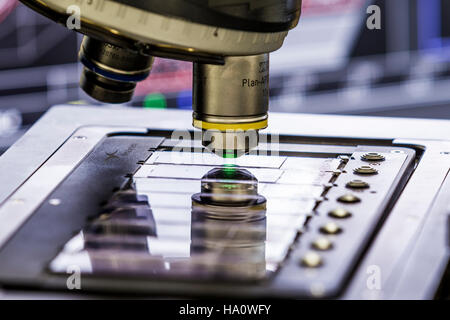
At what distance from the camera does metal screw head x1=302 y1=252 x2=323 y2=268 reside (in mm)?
643

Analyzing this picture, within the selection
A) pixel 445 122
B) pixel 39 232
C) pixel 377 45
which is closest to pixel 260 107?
pixel 39 232

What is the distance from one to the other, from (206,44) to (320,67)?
1.36 metres

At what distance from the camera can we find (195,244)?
0.69 meters

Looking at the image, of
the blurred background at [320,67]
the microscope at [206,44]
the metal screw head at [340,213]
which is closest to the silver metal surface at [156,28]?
the microscope at [206,44]

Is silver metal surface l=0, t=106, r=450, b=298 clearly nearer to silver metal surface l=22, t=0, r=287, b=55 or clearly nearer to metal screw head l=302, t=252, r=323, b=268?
metal screw head l=302, t=252, r=323, b=268

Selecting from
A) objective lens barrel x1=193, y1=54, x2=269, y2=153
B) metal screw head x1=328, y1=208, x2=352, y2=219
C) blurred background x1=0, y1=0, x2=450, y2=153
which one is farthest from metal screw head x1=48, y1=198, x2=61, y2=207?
blurred background x1=0, y1=0, x2=450, y2=153

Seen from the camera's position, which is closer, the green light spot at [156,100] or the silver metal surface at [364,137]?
the silver metal surface at [364,137]

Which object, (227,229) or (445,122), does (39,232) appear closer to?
(227,229)

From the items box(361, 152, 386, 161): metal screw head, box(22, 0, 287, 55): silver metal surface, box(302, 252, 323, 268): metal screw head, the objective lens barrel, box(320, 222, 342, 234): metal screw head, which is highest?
box(22, 0, 287, 55): silver metal surface

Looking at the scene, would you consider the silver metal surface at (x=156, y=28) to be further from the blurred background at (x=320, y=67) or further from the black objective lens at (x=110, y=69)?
the blurred background at (x=320, y=67)

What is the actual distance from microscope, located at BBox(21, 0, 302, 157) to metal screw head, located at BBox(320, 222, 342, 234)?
0.12m

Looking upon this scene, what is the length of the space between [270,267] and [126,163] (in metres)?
0.30

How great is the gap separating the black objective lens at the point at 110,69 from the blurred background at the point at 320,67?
98 centimetres

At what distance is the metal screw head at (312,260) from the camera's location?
2.11ft
